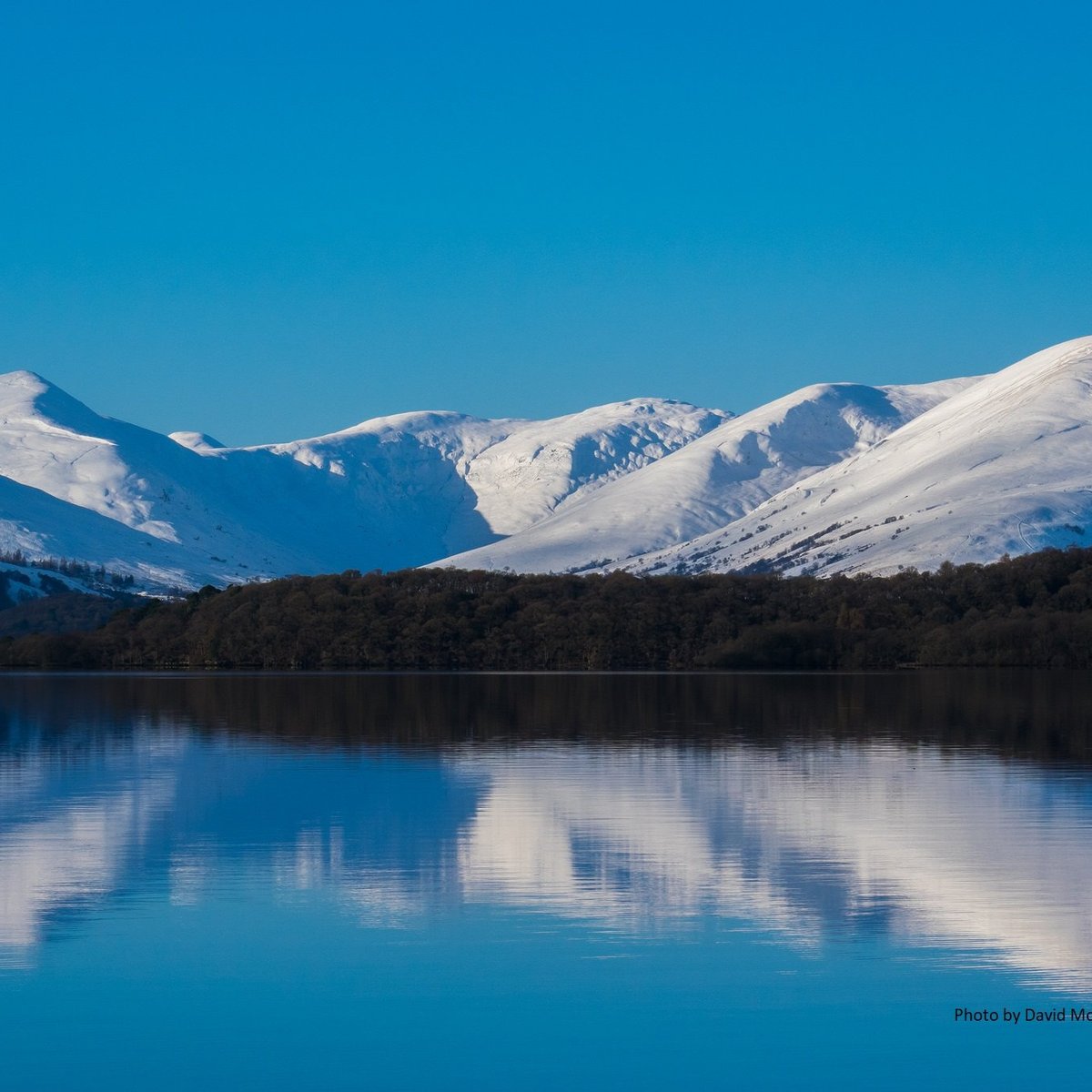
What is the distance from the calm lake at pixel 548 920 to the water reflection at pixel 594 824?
14cm

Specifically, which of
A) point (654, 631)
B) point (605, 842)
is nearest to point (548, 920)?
point (605, 842)

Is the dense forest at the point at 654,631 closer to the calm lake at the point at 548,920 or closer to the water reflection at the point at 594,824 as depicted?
the water reflection at the point at 594,824

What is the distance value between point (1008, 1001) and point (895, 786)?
78.9 feet

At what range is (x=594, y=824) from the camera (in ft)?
129

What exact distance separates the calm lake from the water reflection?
141mm

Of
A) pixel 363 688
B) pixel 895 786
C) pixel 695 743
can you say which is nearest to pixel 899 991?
pixel 895 786

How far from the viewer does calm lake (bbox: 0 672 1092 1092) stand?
21.2 m

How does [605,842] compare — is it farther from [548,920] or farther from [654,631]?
[654,631]

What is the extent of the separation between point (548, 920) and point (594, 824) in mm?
11055

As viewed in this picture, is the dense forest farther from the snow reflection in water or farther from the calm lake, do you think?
the snow reflection in water

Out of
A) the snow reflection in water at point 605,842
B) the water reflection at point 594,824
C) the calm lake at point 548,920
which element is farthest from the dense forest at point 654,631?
the snow reflection in water at point 605,842

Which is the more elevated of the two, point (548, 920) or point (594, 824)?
point (594, 824)

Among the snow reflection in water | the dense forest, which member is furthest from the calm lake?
Result: the dense forest

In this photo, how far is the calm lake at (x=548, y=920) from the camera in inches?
835
